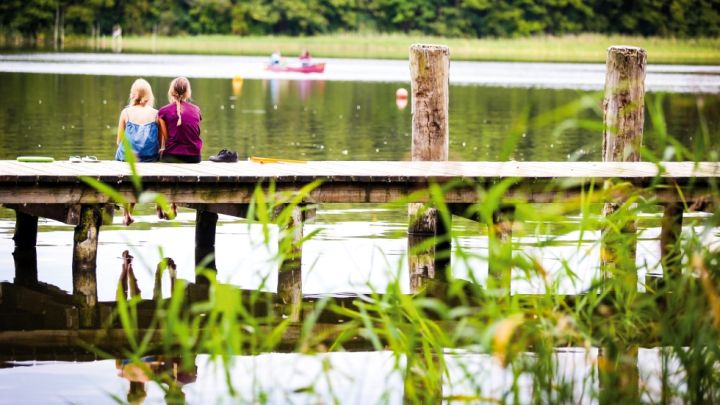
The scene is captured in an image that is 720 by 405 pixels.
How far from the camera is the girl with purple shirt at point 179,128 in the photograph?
1093cm

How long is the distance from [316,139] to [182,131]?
10.8 meters

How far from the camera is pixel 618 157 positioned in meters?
11.5

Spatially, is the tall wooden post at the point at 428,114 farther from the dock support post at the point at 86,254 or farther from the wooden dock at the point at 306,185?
the dock support post at the point at 86,254

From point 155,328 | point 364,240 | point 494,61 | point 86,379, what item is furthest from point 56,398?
point 494,61

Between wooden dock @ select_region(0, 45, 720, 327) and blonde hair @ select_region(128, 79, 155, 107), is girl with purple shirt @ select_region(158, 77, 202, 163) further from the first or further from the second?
wooden dock @ select_region(0, 45, 720, 327)

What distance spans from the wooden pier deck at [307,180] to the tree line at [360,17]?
61.0 m

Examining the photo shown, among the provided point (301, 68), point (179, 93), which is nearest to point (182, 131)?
point (179, 93)

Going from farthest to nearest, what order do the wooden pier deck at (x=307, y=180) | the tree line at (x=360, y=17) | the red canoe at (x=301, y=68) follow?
1. the tree line at (x=360, y=17)
2. the red canoe at (x=301, y=68)
3. the wooden pier deck at (x=307, y=180)

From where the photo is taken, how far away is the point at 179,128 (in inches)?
431

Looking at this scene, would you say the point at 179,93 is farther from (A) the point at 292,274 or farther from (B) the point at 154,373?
(B) the point at 154,373

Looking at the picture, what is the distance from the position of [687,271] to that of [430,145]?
608 centimetres

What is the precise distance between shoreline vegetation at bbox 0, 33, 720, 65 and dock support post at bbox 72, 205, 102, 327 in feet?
180

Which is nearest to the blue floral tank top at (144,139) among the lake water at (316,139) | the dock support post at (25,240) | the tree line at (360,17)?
the lake water at (316,139)

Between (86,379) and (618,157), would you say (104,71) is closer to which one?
(618,157)
